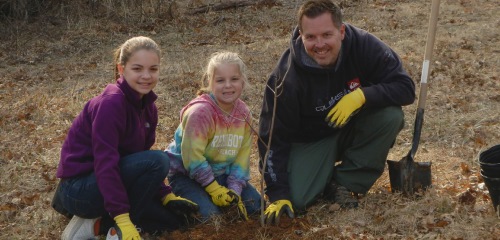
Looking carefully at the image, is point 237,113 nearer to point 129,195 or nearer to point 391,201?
point 129,195

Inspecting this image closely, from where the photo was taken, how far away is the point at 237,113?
4.21m

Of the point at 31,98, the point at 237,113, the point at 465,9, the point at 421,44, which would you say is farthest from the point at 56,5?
the point at 237,113

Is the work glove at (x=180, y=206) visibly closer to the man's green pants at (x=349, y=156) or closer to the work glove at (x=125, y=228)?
the work glove at (x=125, y=228)

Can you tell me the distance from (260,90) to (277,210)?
141 inches

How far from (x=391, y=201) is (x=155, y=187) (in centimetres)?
158

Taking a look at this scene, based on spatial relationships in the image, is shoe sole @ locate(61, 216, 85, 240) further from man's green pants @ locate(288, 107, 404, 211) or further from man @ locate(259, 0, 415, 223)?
man's green pants @ locate(288, 107, 404, 211)

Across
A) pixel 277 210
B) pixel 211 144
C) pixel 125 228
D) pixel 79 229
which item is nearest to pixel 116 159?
pixel 125 228

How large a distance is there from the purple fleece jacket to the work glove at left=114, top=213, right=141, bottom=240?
3 centimetres

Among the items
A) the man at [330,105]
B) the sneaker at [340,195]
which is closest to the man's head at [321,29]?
the man at [330,105]

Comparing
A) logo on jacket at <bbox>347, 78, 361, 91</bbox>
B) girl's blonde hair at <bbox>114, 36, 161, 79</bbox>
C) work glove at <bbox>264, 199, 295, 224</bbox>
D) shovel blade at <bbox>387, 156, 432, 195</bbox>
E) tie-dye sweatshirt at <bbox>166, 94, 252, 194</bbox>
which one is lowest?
work glove at <bbox>264, 199, 295, 224</bbox>

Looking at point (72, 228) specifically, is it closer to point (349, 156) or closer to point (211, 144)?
point (211, 144)

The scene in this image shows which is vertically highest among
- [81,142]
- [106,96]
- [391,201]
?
[106,96]

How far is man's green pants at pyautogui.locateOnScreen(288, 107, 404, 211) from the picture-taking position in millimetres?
4340

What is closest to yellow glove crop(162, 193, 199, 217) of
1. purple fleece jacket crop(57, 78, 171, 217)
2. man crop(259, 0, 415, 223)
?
purple fleece jacket crop(57, 78, 171, 217)
